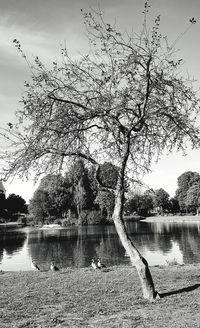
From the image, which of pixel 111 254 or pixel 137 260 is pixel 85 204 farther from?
pixel 137 260

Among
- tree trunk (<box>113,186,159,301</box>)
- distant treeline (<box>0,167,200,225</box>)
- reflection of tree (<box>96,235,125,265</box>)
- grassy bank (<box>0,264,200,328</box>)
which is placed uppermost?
distant treeline (<box>0,167,200,225</box>)

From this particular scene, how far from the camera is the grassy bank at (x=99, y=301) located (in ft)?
29.6

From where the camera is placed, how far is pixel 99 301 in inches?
451

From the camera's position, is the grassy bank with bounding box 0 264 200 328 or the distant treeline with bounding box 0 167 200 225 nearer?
the grassy bank with bounding box 0 264 200 328

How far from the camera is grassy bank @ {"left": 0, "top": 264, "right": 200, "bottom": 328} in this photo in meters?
9.02

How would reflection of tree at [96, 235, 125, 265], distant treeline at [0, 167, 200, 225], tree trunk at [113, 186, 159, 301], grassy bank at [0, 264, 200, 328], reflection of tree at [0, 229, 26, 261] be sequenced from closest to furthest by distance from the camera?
1. grassy bank at [0, 264, 200, 328]
2. tree trunk at [113, 186, 159, 301]
3. reflection of tree at [96, 235, 125, 265]
4. reflection of tree at [0, 229, 26, 261]
5. distant treeline at [0, 167, 200, 225]

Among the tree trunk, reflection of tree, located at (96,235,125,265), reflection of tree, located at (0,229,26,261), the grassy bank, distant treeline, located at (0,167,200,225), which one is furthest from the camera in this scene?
distant treeline, located at (0,167,200,225)

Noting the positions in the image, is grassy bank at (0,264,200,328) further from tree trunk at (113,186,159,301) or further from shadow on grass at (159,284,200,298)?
tree trunk at (113,186,159,301)

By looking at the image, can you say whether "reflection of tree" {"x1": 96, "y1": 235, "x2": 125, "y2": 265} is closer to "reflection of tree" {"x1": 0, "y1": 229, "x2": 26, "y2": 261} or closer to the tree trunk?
"reflection of tree" {"x1": 0, "y1": 229, "x2": 26, "y2": 261}

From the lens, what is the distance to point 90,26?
12156 millimetres

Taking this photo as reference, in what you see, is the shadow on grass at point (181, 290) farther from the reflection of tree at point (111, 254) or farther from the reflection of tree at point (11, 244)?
the reflection of tree at point (11, 244)

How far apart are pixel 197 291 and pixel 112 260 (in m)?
18.7

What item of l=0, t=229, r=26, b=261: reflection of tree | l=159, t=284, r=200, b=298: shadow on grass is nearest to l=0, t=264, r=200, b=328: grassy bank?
l=159, t=284, r=200, b=298: shadow on grass

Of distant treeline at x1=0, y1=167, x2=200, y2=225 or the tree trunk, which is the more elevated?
distant treeline at x1=0, y1=167, x2=200, y2=225
